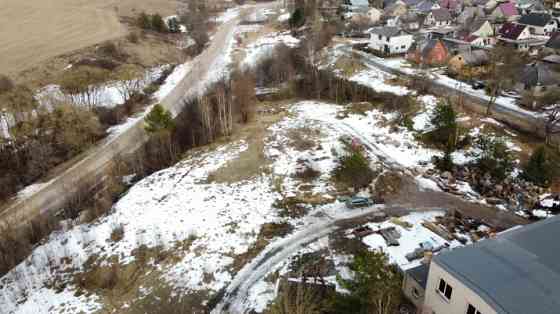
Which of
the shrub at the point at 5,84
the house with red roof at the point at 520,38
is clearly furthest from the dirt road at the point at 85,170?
the house with red roof at the point at 520,38

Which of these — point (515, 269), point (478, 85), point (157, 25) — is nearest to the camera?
point (515, 269)

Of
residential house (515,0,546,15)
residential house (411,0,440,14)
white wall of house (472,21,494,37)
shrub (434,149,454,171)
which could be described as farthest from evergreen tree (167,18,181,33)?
residential house (515,0,546,15)

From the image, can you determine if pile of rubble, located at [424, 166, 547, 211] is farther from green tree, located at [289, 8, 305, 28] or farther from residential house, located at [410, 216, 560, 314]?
green tree, located at [289, 8, 305, 28]

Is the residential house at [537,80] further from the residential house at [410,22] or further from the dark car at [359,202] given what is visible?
the residential house at [410,22]

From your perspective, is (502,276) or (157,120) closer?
(502,276)

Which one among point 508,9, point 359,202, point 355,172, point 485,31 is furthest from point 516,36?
point 359,202

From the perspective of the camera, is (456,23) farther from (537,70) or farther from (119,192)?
(119,192)

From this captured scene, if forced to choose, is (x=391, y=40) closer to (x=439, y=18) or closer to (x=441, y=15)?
(x=439, y=18)
